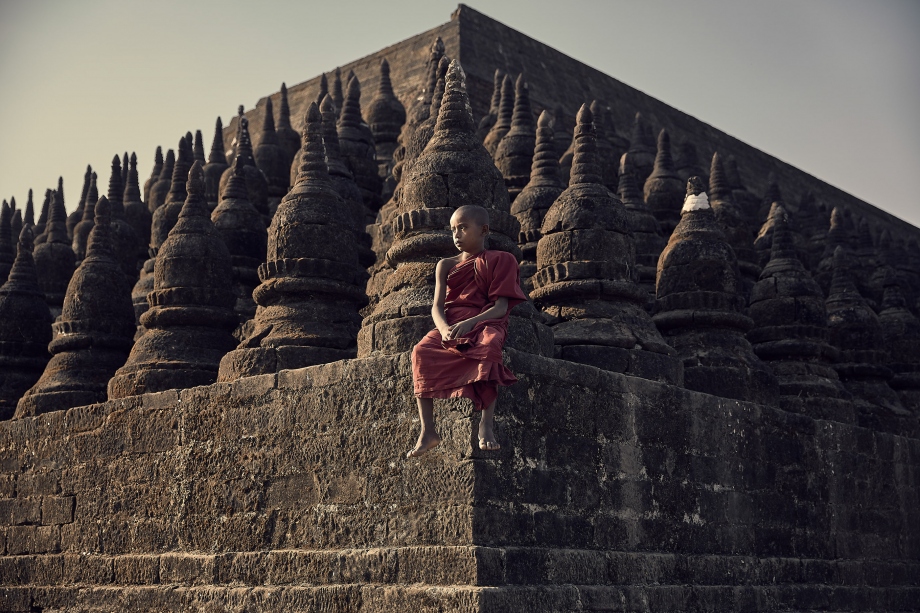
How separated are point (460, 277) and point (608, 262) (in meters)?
2.82

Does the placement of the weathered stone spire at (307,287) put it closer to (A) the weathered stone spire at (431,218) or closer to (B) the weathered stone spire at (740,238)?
(A) the weathered stone spire at (431,218)

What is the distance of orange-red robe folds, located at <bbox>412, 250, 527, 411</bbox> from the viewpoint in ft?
23.8

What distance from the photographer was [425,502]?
7.84 meters

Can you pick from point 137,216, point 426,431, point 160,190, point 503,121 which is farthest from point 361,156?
point 426,431

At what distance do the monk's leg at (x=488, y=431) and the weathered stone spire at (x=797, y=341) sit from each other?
5.18 metres

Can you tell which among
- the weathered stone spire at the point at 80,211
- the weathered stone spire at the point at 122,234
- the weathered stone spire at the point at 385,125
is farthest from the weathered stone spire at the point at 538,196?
the weathered stone spire at the point at 80,211

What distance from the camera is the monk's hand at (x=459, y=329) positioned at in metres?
7.27


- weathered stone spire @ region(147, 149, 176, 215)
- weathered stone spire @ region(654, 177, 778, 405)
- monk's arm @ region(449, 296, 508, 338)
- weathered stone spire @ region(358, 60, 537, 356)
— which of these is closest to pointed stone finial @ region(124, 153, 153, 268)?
weathered stone spire @ region(147, 149, 176, 215)

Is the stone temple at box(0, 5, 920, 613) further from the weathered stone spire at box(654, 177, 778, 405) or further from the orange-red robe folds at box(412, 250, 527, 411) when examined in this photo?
the orange-red robe folds at box(412, 250, 527, 411)

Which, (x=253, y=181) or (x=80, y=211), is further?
(x=80, y=211)

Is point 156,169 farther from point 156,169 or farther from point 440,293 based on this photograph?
point 440,293

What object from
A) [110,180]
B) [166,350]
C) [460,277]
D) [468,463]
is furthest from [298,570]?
[110,180]

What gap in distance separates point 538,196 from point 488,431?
188 inches

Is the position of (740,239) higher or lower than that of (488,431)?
higher
